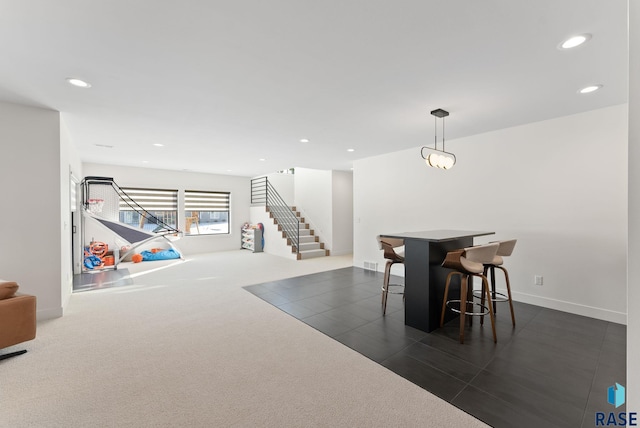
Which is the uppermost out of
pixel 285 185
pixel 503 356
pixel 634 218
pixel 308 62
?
pixel 308 62

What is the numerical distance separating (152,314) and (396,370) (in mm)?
3084

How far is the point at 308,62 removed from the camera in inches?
93.1

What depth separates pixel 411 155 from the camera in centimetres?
553

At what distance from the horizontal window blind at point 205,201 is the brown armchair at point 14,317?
21.5 ft

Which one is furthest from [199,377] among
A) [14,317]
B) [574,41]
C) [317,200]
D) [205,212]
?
[205,212]

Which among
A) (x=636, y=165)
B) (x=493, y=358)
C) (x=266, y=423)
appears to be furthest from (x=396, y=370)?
(x=636, y=165)

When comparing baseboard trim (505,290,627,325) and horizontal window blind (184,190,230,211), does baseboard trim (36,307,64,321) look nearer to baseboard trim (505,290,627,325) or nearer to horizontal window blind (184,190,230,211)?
horizontal window blind (184,190,230,211)

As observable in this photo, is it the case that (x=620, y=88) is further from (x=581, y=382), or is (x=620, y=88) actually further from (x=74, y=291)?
(x=74, y=291)

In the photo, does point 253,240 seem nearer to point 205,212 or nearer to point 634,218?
point 205,212

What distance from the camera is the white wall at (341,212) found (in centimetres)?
832

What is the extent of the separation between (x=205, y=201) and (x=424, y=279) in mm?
8127

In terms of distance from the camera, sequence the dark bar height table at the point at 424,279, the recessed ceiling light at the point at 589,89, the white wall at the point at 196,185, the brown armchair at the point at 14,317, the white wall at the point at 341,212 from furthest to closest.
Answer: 1. the white wall at the point at 341,212
2. the white wall at the point at 196,185
3. the dark bar height table at the point at 424,279
4. the recessed ceiling light at the point at 589,89
5. the brown armchair at the point at 14,317

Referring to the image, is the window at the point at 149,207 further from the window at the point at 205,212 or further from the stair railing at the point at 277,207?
the stair railing at the point at 277,207

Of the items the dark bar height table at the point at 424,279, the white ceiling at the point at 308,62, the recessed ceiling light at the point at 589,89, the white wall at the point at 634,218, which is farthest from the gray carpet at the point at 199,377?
the recessed ceiling light at the point at 589,89
